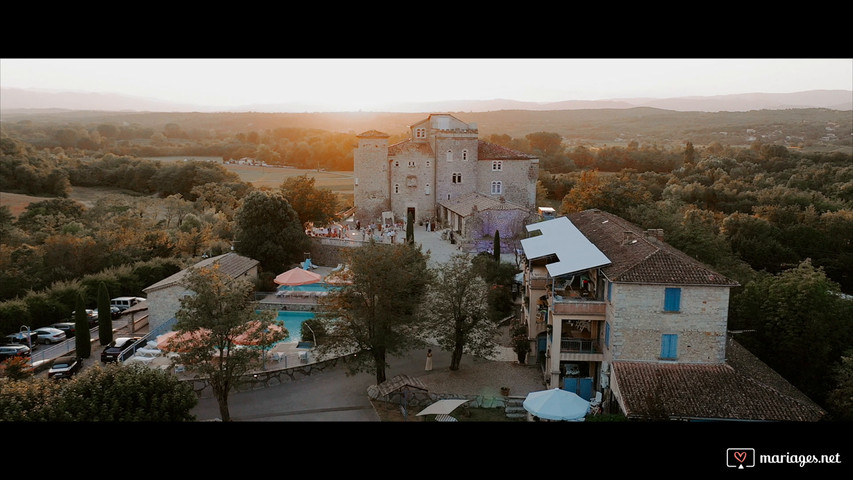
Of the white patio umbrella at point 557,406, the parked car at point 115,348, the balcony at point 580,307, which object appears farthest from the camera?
the parked car at point 115,348

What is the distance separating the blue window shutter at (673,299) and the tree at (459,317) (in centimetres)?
602

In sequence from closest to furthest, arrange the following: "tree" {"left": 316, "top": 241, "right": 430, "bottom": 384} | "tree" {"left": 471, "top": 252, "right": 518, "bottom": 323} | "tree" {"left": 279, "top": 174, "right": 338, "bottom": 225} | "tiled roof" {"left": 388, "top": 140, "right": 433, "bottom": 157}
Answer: "tree" {"left": 316, "top": 241, "right": 430, "bottom": 384} < "tree" {"left": 471, "top": 252, "right": 518, "bottom": 323} < "tree" {"left": 279, "top": 174, "right": 338, "bottom": 225} < "tiled roof" {"left": 388, "top": 140, "right": 433, "bottom": 157}

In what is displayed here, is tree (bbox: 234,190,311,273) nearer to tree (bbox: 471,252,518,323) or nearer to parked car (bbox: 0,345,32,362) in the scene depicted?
parked car (bbox: 0,345,32,362)

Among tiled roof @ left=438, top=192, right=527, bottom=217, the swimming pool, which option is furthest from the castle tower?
the swimming pool

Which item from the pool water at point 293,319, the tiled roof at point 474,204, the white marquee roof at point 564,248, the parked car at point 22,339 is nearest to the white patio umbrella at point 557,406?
the white marquee roof at point 564,248

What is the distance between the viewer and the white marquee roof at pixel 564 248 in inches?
713

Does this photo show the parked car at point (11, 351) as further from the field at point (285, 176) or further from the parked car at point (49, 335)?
the field at point (285, 176)

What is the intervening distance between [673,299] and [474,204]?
21030 mm

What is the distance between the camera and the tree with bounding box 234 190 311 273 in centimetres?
3228

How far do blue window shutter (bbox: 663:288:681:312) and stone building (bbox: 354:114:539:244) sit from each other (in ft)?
81.9
